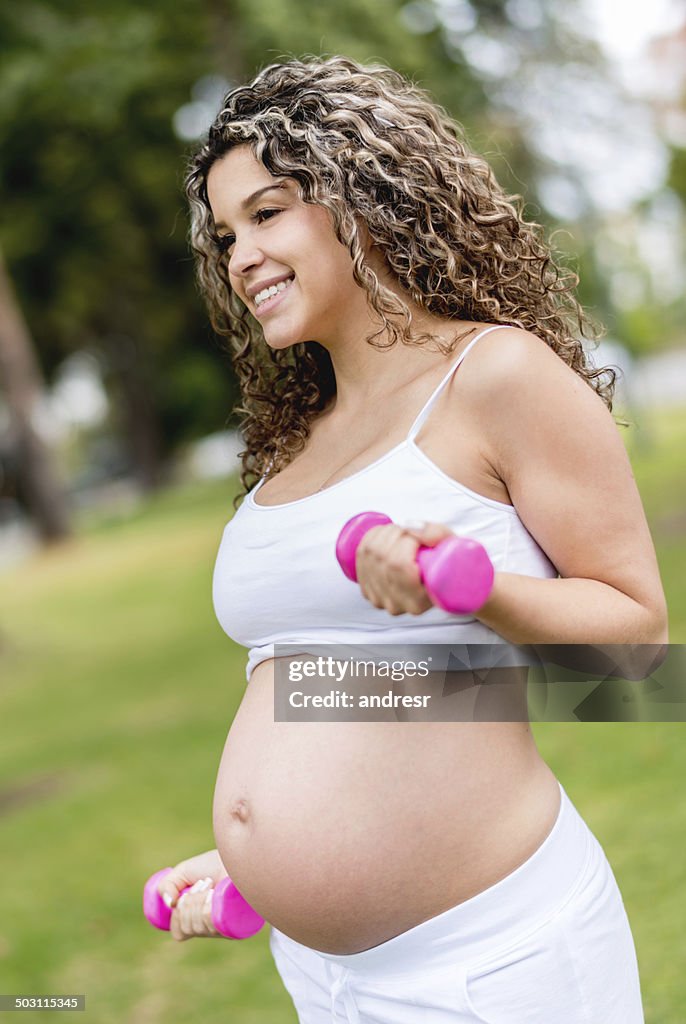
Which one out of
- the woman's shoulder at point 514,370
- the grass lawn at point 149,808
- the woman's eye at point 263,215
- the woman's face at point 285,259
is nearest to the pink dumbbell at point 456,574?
the woman's shoulder at point 514,370

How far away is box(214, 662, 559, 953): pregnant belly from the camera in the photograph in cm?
156

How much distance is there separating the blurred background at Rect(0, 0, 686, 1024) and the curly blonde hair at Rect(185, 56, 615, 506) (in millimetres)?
359

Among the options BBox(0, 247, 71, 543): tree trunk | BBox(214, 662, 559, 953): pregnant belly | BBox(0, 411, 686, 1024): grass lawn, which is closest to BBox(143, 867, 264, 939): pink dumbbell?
BBox(214, 662, 559, 953): pregnant belly

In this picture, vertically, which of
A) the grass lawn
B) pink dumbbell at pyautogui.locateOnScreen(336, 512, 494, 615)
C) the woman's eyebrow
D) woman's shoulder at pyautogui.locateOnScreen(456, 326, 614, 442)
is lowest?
the grass lawn

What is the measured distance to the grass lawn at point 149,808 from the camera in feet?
12.5

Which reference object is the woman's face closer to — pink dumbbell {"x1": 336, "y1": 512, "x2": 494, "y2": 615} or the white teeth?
the white teeth

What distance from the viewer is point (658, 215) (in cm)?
1972

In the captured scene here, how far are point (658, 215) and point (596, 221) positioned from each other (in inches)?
240

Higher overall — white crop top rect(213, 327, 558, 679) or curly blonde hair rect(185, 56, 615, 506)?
curly blonde hair rect(185, 56, 615, 506)

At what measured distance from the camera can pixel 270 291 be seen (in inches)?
68.8

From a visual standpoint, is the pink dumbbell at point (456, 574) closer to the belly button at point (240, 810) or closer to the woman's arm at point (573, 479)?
the woman's arm at point (573, 479)

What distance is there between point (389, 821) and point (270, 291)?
0.79 meters

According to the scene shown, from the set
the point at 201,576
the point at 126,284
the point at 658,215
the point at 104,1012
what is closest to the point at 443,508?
the point at 104,1012

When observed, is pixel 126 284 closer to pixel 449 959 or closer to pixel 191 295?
pixel 191 295
